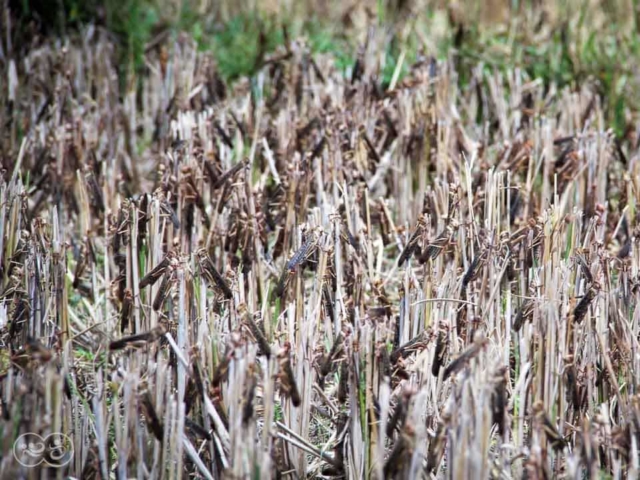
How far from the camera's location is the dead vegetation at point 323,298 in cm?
159

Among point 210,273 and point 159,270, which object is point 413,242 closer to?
point 210,273

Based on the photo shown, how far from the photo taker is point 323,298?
7.03ft

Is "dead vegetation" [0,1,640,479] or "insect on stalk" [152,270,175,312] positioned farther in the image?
"insect on stalk" [152,270,175,312]

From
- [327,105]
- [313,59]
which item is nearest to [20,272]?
[327,105]

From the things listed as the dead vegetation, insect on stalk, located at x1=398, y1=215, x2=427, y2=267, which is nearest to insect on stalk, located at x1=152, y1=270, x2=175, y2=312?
the dead vegetation

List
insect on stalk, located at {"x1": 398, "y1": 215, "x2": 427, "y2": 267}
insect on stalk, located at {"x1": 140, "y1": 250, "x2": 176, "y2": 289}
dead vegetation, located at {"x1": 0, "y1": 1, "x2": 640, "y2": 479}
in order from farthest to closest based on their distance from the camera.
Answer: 1. insect on stalk, located at {"x1": 398, "y1": 215, "x2": 427, "y2": 267}
2. insect on stalk, located at {"x1": 140, "y1": 250, "x2": 176, "y2": 289}
3. dead vegetation, located at {"x1": 0, "y1": 1, "x2": 640, "y2": 479}

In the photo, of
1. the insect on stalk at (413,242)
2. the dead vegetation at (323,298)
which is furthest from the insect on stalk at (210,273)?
the insect on stalk at (413,242)

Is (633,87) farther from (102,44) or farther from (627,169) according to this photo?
(102,44)

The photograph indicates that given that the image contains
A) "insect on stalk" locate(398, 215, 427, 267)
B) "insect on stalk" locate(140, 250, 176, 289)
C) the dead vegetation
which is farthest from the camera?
"insect on stalk" locate(398, 215, 427, 267)

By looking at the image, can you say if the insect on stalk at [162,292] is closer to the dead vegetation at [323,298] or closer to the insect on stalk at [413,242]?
the dead vegetation at [323,298]

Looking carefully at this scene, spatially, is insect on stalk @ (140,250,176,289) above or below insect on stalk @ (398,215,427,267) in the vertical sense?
below

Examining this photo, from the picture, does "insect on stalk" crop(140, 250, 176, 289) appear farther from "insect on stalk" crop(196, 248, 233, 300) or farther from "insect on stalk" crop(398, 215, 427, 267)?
"insect on stalk" crop(398, 215, 427, 267)

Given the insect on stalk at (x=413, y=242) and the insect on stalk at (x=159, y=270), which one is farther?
the insect on stalk at (x=413, y=242)

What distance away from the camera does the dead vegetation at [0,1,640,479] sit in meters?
1.59
